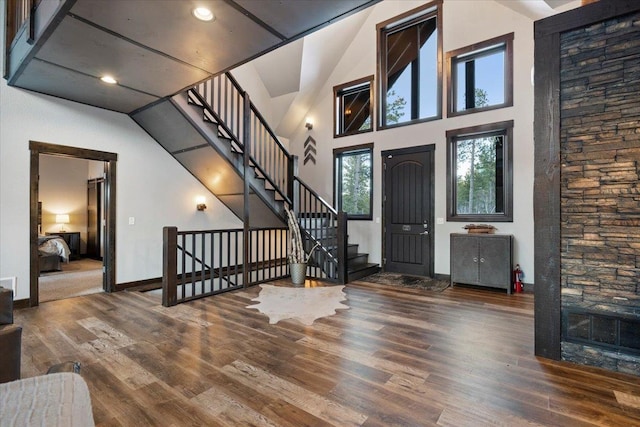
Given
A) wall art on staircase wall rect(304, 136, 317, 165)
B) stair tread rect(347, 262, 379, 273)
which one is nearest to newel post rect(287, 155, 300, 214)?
stair tread rect(347, 262, 379, 273)

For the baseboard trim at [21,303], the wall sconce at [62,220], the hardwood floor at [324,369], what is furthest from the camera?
the wall sconce at [62,220]

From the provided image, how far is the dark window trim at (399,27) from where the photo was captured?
5922 millimetres

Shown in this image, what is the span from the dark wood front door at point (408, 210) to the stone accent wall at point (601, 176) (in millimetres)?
3353

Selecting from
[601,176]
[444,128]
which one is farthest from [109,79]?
[444,128]

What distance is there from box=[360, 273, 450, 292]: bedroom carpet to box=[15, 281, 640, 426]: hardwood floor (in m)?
1.24

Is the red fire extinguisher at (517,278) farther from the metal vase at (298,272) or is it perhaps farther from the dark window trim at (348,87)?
the dark window trim at (348,87)

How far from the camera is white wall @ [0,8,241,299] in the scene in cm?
399

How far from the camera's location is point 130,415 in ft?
6.16

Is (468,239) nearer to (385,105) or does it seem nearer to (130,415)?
(385,105)

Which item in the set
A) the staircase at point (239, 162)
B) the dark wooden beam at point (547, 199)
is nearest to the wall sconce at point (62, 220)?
the staircase at point (239, 162)

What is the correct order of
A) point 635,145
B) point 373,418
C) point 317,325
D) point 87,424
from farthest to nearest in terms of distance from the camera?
A: point 317,325
point 635,145
point 373,418
point 87,424

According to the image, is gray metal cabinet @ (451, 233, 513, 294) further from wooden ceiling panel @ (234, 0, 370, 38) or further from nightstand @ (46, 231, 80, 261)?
nightstand @ (46, 231, 80, 261)

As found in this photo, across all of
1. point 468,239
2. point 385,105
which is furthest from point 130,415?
point 385,105

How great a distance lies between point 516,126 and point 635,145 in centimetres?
303
